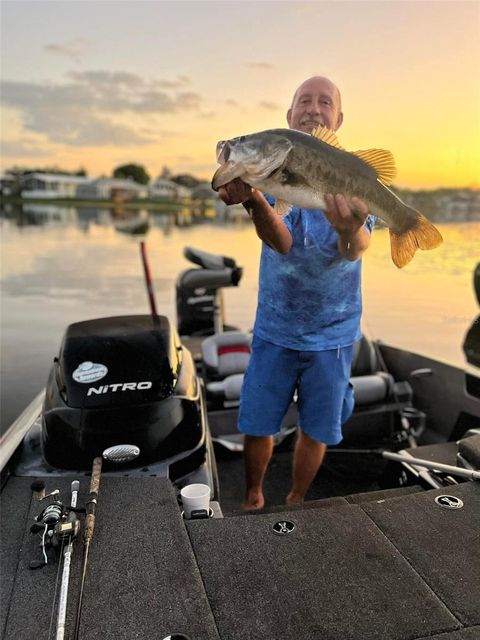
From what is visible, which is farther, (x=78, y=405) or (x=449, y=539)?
(x=78, y=405)

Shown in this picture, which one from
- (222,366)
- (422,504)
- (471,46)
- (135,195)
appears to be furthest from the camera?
(135,195)

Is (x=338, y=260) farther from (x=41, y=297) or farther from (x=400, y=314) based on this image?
(x=41, y=297)

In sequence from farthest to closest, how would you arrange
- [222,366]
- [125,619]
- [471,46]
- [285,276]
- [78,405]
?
[222,366] < [471,46] < [285,276] < [78,405] < [125,619]

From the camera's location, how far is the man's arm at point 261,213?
1.77 m

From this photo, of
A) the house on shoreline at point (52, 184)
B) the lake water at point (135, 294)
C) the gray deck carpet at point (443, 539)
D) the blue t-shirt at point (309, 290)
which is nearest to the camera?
the gray deck carpet at point (443, 539)

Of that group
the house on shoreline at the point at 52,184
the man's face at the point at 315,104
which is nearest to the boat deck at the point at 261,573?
the man's face at the point at 315,104

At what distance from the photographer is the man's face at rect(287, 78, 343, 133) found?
231 cm

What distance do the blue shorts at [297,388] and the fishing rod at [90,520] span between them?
827 millimetres

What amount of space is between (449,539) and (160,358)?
1.45m

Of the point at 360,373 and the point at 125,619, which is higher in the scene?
the point at 125,619

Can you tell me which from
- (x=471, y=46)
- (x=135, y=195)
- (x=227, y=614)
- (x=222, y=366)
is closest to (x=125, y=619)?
(x=227, y=614)

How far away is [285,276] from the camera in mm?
2502

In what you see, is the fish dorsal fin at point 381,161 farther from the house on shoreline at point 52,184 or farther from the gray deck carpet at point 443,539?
the house on shoreline at point 52,184

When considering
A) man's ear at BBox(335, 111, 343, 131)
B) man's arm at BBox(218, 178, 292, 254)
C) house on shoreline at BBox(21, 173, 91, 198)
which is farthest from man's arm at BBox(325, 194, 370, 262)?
house on shoreline at BBox(21, 173, 91, 198)
